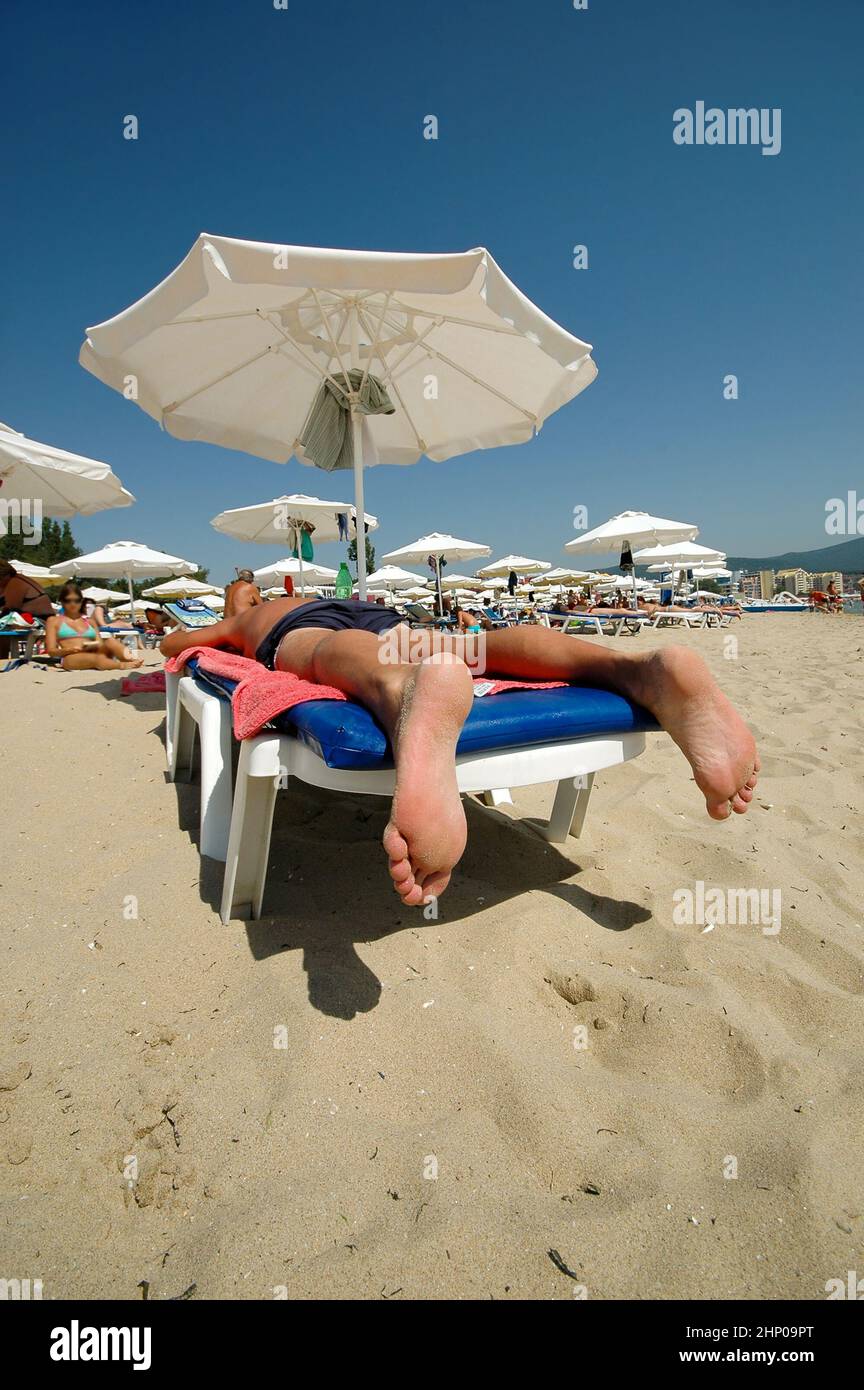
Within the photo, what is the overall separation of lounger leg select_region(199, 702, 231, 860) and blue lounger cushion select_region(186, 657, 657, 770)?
587mm

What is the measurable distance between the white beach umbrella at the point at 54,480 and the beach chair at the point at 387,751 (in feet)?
18.8

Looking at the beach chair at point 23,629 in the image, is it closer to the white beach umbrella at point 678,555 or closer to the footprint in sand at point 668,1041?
the footprint in sand at point 668,1041

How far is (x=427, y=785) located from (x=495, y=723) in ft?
1.02

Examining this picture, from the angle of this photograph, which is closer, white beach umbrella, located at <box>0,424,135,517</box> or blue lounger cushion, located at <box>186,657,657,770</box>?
blue lounger cushion, located at <box>186,657,657,770</box>

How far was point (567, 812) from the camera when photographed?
208cm

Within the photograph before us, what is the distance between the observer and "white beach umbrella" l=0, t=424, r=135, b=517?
5777 millimetres

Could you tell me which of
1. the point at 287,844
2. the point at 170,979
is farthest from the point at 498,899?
the point at 170,979

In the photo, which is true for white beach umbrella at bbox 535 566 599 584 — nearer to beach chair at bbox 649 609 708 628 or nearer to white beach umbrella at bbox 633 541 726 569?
white beach umbrella at bbox 633 541 726 569

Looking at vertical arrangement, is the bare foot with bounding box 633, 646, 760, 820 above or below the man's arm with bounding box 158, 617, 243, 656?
below

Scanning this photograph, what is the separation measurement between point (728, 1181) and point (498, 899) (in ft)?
2.76

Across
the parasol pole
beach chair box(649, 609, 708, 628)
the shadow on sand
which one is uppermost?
the parasol pole

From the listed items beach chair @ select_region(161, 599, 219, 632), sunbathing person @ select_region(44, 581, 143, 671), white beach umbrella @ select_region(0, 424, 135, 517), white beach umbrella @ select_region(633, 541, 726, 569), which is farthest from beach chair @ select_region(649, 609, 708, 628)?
sunbathing person @ select_region(44, 581, 143, 671)

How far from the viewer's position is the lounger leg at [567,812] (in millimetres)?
2070

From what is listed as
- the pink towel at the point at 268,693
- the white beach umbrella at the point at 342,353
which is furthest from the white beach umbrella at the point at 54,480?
the pink towel at the point at 268,693
